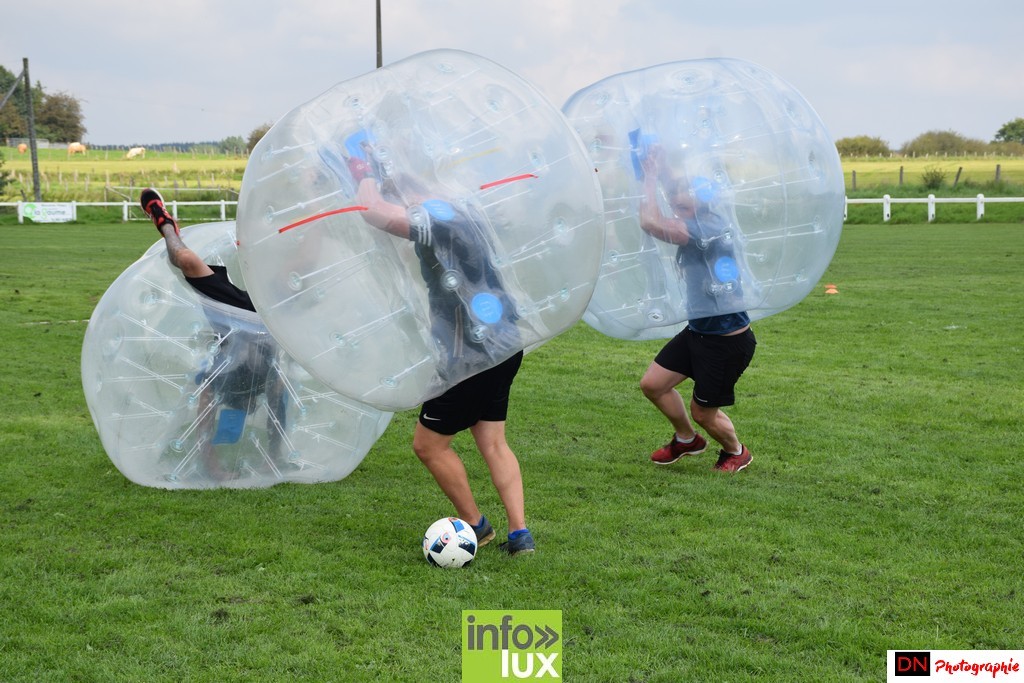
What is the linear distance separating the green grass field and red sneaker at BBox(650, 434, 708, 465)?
0.39 ft

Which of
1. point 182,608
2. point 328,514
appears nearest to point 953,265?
point 328,514

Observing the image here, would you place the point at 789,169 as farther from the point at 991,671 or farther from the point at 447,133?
the point at 991,671

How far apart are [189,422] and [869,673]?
3.87 meters

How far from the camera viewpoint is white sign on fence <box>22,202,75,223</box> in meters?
37.8

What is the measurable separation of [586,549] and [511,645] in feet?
3.89

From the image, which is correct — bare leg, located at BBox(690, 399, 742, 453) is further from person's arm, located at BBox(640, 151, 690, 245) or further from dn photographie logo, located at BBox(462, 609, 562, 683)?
dn photographie logo, located at BBox(462, 609, 562, 683)

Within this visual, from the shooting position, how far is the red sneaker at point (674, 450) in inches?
266

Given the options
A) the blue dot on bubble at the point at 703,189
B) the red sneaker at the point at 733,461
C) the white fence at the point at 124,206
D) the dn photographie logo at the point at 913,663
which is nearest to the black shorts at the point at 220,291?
the blue dot on bubble at the point at 703,189

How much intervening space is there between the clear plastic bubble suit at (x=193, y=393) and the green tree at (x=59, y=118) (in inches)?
4176

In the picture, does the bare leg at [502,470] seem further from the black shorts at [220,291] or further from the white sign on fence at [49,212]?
the white sign on fence at [49,212]

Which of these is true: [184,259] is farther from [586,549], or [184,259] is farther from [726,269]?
[726,269]

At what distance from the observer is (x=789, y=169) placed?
18.3 ft

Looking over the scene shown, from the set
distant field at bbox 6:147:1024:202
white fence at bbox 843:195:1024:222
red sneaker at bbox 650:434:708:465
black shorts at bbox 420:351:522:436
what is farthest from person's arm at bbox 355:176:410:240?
distant field at bbox 6:147:1024:202

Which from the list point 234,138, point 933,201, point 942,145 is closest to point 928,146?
point 942,145
